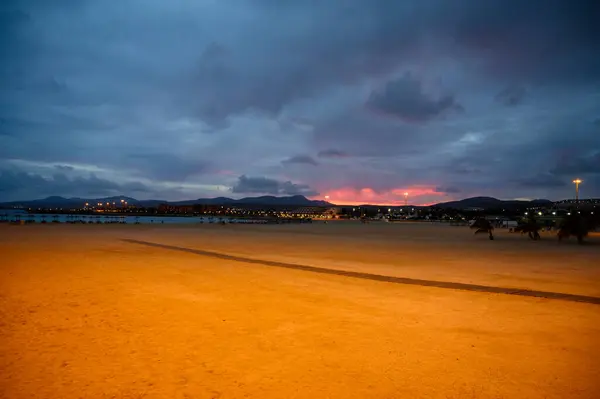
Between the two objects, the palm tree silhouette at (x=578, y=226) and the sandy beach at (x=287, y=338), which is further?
the palm tree silhouette at (x=578, y=226)

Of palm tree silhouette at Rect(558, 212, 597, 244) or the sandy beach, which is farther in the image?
palm tree silhouette at Rect(558, 212, 597, 244)

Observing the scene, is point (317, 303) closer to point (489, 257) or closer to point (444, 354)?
point (444, 354)

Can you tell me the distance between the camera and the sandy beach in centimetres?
450

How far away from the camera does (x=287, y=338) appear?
619 cm

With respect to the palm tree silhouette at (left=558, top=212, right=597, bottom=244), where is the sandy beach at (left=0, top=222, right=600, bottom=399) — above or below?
below

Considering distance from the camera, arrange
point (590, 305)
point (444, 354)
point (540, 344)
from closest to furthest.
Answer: point (444, 354)
point (540, 344)
point (590, 305)

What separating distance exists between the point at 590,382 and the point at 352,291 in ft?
19.3

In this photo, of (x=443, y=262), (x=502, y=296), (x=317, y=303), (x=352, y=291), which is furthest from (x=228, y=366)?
(x=443, y=262)

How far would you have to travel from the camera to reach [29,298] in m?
8.71

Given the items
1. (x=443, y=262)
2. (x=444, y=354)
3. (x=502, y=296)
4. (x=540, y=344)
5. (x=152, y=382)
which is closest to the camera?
(x=152, y=382)

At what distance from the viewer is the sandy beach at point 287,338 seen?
4496 mm

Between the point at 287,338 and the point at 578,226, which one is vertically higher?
the point at 578,226

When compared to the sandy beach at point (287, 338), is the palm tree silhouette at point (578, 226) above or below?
above

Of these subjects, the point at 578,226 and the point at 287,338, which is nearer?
the point at 287,338
